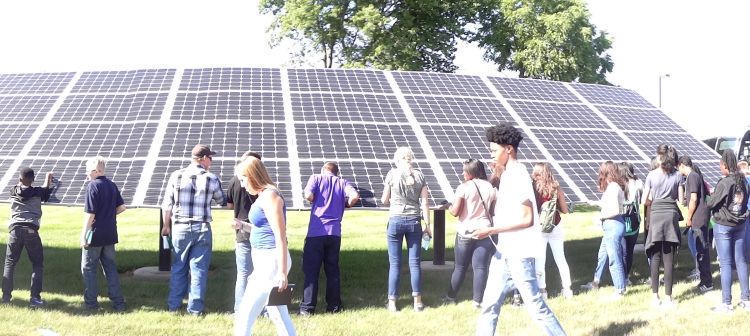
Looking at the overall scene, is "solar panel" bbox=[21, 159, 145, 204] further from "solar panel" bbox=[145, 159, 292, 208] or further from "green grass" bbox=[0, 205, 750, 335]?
"green grass" bbox=[0, 205, 750, 335]

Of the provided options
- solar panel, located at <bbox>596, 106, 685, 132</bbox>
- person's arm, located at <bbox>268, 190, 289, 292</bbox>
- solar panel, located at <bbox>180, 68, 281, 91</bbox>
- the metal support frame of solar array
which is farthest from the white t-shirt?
solar panel, located at <bbox>596, 106, 685, 132</bbox>

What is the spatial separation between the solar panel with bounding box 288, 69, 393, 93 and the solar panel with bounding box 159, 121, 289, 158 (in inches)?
76.8

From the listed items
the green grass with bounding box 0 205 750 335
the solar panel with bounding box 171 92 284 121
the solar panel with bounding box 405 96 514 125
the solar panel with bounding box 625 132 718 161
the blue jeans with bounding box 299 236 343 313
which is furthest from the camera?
the solar panel with bounding box 625 132 718 161

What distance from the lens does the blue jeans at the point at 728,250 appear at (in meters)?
8.07

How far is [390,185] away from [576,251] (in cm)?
696

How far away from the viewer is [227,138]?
9.95 meters

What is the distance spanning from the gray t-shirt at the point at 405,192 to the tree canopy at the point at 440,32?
22752mm

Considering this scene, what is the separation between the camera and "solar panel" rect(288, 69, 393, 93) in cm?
1226

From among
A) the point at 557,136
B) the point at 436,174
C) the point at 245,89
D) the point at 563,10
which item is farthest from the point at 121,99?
the point at 563,10

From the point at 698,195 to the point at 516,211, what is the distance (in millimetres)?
4113

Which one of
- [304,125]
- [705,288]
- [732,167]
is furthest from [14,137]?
[705,288]

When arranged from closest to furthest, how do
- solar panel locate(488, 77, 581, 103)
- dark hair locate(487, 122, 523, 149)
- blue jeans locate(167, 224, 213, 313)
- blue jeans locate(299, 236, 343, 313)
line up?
dark hair locate(487, 122, 523, 149)
blue jeans locate(167, 224, 213, 313)
blue jeans locate(299, 236, 343, 313)
solar panel locate(488, 77, 581, 103)

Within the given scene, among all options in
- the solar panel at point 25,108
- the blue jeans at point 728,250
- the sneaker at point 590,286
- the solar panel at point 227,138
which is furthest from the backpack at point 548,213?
the solar panel at point 25,108

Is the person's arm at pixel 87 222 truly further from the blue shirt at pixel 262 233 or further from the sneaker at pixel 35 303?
the blue shirt at pixel 262 233
